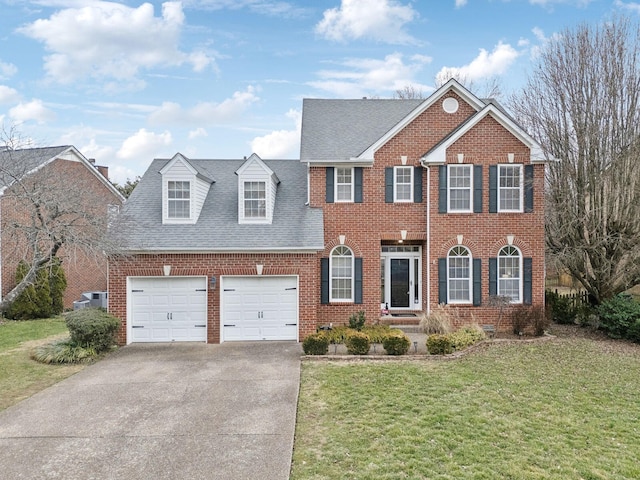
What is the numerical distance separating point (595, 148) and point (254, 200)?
41.2 ft

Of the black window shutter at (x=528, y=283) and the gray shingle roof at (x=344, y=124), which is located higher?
the gray shingle roof at (x=344, y=124)

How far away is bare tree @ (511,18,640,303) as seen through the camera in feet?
47.6

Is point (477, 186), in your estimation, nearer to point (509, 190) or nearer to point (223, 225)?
point (509, 190)

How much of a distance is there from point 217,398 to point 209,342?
5.28 meters

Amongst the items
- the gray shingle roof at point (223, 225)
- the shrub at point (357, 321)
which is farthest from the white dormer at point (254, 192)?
the shrub at point (357, 321)

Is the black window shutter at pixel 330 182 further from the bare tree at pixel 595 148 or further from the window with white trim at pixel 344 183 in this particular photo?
the bare tree at pixel 595 148

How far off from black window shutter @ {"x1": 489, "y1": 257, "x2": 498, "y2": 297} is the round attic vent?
19.0ft

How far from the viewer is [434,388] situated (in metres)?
8.75

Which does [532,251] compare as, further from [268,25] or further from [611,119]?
[268,25]

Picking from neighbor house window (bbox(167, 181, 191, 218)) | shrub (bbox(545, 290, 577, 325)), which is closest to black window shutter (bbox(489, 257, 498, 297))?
shrub (bbox(545, 290, 577, 325))

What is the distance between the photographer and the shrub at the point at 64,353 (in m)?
11.4

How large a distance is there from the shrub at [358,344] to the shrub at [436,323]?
3057 mm

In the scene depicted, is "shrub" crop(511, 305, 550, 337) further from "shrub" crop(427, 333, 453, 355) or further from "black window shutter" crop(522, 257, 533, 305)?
"shrub" crop(427, 333, 453, 355)

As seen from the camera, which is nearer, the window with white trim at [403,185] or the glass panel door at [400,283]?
the window with white trim at [403,185]
